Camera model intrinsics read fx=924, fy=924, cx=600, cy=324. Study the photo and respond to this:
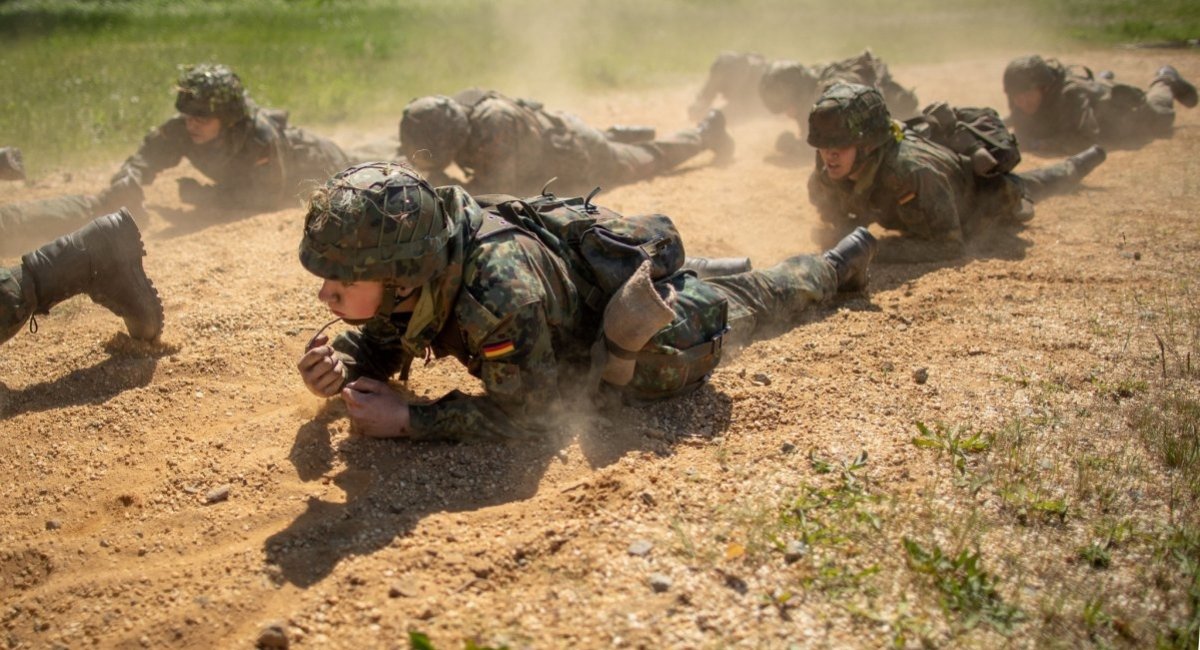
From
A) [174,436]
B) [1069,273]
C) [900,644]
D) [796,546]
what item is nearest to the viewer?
[900,644]

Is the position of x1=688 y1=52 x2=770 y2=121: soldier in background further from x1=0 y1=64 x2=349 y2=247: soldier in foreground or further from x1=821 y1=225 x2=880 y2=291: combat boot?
x1=821 y1=225 x2=880 y2=291: combat boot

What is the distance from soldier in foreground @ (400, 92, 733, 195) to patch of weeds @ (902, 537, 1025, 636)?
5.31 meters

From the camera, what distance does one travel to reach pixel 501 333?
12.6ft

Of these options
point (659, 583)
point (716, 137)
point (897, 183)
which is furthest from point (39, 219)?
point (897, 183)

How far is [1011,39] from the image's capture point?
1597 centimetres

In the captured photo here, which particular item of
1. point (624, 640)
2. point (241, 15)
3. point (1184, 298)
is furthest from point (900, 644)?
point (241, 15)

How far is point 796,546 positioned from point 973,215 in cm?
476

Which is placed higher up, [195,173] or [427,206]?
[427,206]

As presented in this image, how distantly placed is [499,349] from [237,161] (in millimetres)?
5690

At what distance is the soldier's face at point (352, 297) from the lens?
372 cm

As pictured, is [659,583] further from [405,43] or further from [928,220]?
[405,43]

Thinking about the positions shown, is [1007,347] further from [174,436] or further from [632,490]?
[174,436]

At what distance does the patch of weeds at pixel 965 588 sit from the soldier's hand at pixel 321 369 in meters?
2.46

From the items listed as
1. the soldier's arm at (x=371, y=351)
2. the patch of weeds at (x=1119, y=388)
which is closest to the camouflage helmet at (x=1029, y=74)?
the patch of weeds at (x=1119, y=388)
